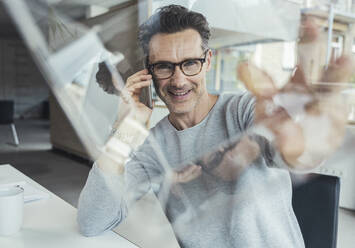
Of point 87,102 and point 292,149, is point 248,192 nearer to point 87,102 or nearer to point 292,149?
point 292,149

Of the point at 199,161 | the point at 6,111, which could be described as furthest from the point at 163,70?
the point at 6,111

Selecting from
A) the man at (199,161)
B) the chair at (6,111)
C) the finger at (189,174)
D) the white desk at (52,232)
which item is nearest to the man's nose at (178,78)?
the man at (199,161)

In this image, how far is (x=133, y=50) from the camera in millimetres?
469

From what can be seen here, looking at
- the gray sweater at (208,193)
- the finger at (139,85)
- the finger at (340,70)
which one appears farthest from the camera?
the finger at (139,85)

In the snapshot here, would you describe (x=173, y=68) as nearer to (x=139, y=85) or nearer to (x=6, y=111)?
(x=139, y=85)

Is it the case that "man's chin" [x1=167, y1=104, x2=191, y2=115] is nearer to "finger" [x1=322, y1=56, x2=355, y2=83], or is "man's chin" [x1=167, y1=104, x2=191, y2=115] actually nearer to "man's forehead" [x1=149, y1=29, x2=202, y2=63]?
"man's forehead" [x1=149, y1=29, x2=202, y2=63]

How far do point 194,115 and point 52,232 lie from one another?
266 mm

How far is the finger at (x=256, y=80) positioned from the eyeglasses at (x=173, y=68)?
67 millimetres

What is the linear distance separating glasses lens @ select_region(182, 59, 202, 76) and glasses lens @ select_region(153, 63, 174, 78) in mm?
19

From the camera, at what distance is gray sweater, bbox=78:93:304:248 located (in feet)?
1.10

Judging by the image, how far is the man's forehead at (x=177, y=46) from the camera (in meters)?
0.38

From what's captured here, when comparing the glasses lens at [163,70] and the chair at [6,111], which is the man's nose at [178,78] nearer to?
the glasses lens at [163,70]

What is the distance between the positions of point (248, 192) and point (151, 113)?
0.17 metres

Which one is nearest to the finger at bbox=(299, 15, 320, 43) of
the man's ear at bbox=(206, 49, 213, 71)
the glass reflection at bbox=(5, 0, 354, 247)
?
the glass reflection at bbox=(5, 0, 354, 247)
